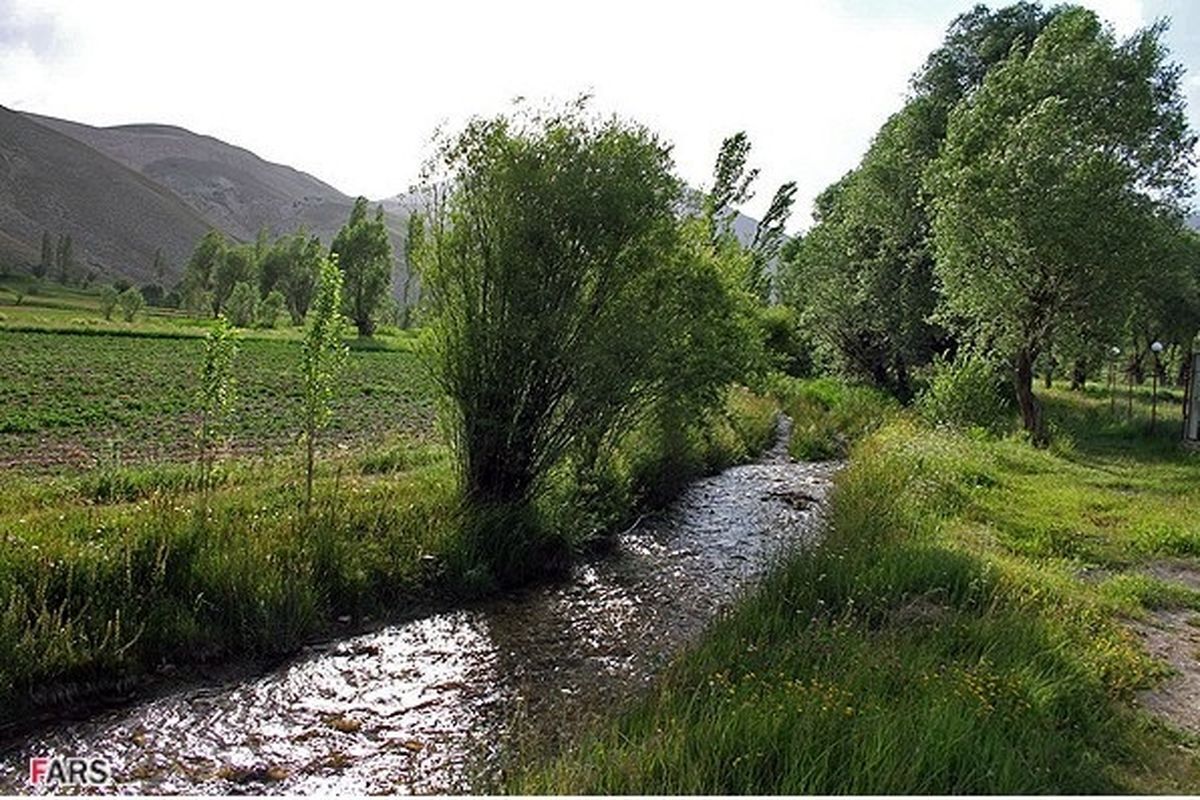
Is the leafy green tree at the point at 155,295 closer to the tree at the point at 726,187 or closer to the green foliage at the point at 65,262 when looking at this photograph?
the green foliage at the point at 65,262

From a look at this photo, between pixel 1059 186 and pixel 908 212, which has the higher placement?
pixel 908 212

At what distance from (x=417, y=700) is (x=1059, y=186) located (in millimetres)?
19204

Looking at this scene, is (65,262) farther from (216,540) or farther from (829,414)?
(216,540)

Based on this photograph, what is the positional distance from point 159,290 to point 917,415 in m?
124

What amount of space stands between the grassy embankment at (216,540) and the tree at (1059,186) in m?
8.88

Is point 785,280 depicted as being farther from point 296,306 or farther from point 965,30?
point 296,306

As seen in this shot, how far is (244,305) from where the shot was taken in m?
84.0

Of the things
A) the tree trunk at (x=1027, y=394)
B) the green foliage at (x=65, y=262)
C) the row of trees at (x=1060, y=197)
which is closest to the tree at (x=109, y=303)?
the green foliage at (x=65, y=262)

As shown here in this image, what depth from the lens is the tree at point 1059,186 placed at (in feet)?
62.8

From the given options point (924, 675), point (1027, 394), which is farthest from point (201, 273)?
point (924, 675)

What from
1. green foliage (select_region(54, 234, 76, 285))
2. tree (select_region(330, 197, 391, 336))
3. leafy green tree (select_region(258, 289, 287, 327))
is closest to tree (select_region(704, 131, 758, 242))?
tree (select_region(330, 197, 391, 336))

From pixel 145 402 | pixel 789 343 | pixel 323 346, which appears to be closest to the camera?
pixel 323 346

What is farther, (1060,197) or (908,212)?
(908,212)

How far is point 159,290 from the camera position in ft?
392
